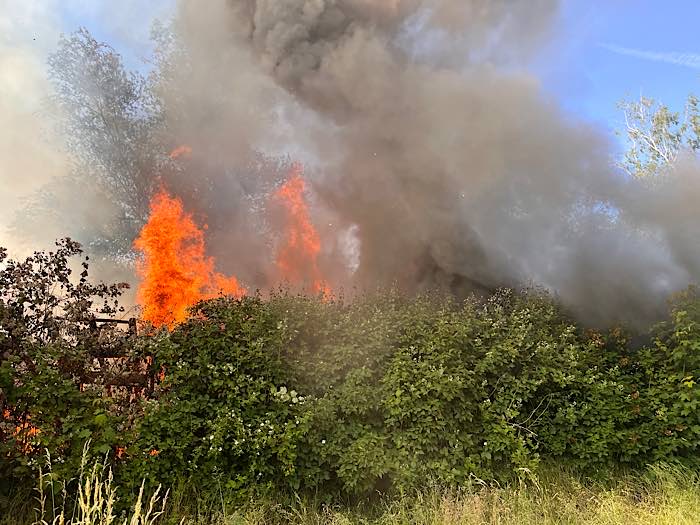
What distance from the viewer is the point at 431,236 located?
30.3 ft

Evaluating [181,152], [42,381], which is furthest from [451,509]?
[181,152]

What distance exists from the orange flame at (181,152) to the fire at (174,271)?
10.7ft

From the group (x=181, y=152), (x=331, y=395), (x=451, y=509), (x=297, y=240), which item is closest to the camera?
(x=451, y=509)

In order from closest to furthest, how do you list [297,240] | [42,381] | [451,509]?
[451,509]
[42,381]
[297,240]

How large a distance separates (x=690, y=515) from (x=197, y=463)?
4436mm

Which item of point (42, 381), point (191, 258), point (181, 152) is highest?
point (181, 152)

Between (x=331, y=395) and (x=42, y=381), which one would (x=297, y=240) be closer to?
(x=331, y=395)

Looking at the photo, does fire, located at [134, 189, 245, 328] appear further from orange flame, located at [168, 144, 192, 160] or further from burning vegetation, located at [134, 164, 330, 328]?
orange flame, located at [168, 144, 192, 160]

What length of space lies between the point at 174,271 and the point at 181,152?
19.0 ft

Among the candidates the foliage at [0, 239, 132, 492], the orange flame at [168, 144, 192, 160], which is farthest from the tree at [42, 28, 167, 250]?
the foliage at [0, 239, 132, 492]

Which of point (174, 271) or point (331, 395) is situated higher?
point (174, 271)

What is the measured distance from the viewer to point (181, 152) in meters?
13.6

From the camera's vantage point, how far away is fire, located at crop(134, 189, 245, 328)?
8.45 meters

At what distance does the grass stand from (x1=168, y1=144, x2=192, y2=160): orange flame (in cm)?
1023
